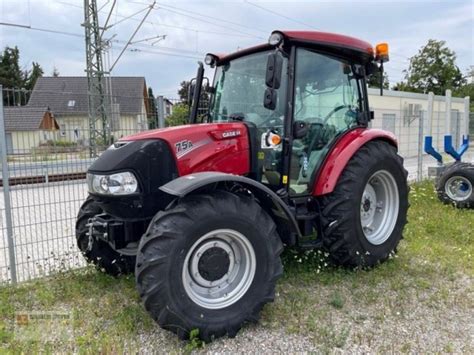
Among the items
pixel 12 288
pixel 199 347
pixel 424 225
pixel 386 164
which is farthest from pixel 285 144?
pixel 424 225

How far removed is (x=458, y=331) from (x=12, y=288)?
12.9ft

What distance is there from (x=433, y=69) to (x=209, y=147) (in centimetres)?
3857

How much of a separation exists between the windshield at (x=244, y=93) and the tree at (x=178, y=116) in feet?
4.19

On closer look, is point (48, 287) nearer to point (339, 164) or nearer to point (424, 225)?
point (339, 164)

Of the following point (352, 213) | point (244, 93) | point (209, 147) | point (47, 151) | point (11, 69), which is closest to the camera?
point (209, 147)

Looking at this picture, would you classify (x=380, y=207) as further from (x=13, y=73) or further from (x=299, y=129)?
(x=13, y=73)

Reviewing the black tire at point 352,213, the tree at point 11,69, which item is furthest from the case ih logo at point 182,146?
the tree at point 11,69

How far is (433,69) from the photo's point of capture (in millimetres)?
36125

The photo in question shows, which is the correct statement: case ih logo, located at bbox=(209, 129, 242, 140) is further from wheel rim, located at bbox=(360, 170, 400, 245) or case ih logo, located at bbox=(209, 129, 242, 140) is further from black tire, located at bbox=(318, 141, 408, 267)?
wheel rim, located at bbox=(360, 170, 400, 245)

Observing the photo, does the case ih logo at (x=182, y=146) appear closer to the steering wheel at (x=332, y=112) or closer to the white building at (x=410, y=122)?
the steering wheel at (x=332, y=112)

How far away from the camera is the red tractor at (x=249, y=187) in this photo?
2.74 m

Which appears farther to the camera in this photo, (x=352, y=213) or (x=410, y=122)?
(x=410, y=122)

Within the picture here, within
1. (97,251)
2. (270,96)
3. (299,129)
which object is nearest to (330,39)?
(299,129)

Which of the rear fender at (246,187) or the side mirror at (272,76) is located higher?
the side mirror at (272,76)
